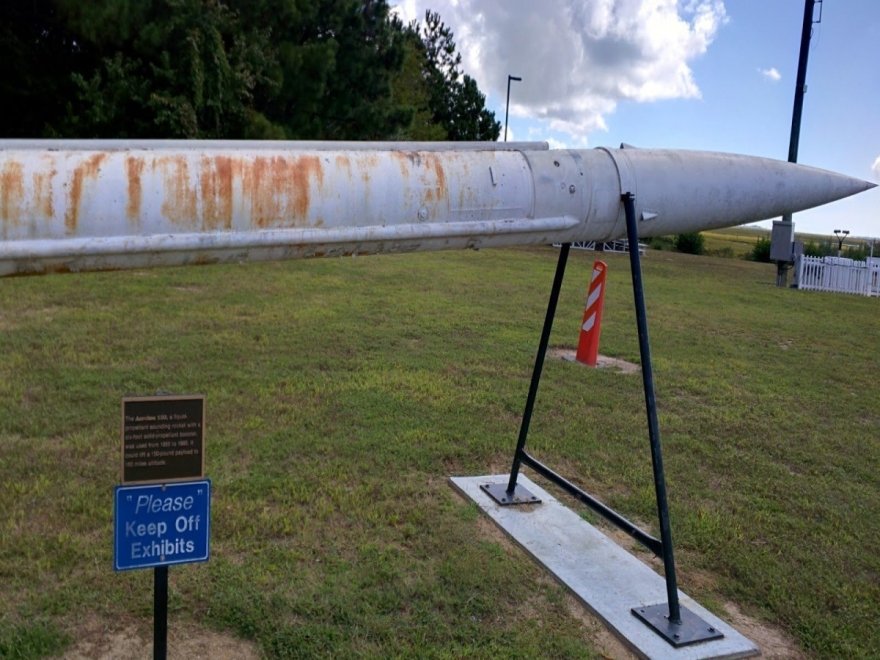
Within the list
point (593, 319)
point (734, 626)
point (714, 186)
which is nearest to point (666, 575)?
point (734, 626)

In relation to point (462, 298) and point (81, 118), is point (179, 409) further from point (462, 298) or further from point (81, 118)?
point (81, 118)

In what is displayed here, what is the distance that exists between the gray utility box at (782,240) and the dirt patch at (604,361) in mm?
8799

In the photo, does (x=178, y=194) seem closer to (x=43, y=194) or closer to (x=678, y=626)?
(x=43, y=194)

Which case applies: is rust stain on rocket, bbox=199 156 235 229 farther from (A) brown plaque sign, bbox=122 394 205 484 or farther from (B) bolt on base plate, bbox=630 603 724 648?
(B) bolt on base plate, bbox=630 603 724 648

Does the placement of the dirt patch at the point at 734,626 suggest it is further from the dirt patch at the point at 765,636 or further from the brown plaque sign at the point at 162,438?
the brown plaque sign at the point at 162,438

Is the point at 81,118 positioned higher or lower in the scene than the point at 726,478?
higher

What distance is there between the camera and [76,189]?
2.46 meters

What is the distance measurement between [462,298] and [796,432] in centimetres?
577

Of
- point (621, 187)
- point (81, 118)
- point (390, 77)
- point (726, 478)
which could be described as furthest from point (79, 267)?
point (390, 77)

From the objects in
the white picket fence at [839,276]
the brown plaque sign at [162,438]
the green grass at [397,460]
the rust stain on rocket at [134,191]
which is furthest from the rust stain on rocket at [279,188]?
the white picket fence at [839,276]

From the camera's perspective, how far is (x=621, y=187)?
3.45 meters

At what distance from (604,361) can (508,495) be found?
370cm

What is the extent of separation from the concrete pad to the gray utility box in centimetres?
1229

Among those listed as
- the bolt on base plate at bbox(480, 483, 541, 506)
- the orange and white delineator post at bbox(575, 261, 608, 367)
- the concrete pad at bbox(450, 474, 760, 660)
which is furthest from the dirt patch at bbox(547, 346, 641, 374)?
the bolt on base plate at bbox(480, 483, 541, 506)
